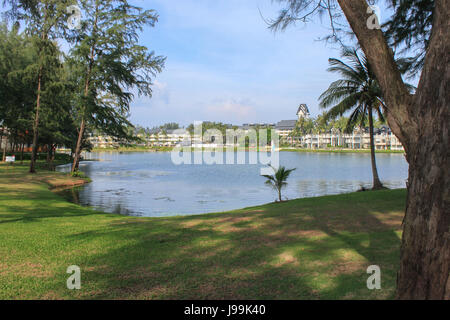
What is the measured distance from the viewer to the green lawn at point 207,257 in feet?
15.1

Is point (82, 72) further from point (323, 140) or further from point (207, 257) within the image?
point (323, 140)

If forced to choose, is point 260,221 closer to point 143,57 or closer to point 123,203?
point 123,203

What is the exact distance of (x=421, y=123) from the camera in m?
3.45

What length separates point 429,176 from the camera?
3285mm

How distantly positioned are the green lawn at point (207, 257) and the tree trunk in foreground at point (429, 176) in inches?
41.7

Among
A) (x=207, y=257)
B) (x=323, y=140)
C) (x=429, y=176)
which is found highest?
(x=323, y=140)

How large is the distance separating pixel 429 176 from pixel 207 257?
3956 millimetres

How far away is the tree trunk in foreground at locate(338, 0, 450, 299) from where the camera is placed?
3.24 m

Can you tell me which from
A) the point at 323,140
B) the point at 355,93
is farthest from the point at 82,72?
the point at 323,140

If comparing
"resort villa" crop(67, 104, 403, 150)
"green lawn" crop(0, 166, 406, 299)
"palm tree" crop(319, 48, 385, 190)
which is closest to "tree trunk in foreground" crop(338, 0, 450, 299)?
"green lawn" crop(0, 166, 406, 299)

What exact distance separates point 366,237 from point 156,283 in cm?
463

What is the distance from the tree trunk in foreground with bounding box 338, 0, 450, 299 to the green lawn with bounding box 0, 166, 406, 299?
1.06m

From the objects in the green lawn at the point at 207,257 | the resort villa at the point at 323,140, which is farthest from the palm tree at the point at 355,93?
the resort villa at the point at 323,140
